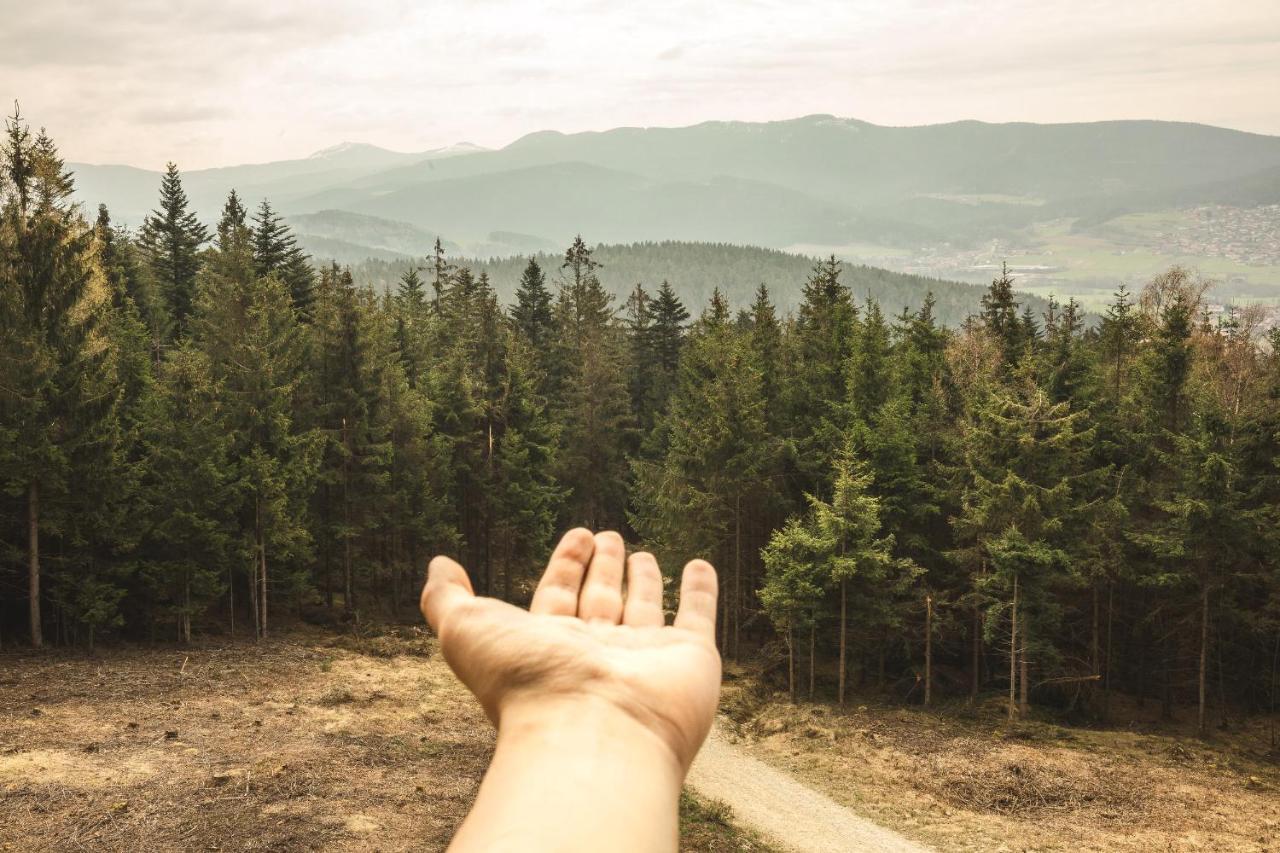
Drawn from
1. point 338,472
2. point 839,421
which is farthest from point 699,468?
point 338,472

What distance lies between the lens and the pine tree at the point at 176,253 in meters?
47.0

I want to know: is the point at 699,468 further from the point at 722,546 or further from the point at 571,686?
the point at 571,686

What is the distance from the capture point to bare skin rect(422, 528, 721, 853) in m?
1.92

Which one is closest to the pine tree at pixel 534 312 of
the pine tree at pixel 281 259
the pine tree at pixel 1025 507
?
the pine tree at pixel 281 259

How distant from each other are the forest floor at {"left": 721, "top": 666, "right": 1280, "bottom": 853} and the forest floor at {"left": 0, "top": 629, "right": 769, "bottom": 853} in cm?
464

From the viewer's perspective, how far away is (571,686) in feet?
8.07

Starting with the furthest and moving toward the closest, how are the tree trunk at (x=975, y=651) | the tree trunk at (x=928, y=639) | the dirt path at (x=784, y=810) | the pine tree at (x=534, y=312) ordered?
1. the pine tree at (x=534, y=312)
2. the tree trunk at (x=975, y=651)
3. the tree trunk at (x=928, y=639)
4. the dirt path at (x=784, y=810)

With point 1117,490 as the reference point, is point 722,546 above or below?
below

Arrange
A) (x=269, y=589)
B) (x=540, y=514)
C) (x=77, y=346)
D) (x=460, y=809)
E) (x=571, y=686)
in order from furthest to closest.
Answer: (x=540, y=514) → (x=269, y=589) → (x=77, y=346) → (x=460, y=809) → (x=571, y=686)

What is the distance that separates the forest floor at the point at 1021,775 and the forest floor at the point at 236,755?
4.64 metres

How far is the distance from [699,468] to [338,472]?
536 inches

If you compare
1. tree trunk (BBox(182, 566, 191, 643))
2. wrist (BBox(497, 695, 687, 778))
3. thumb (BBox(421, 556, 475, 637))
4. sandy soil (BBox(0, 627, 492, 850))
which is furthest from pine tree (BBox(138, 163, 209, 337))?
wrist (BBox(497, 695, 687, 778))

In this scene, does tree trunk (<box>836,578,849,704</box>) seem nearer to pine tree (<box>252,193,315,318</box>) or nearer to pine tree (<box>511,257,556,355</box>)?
pine tree (<box>252,193,315,318</box>)

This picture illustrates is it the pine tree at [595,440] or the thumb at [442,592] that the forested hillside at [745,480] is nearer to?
the pine tree at [595,440]
